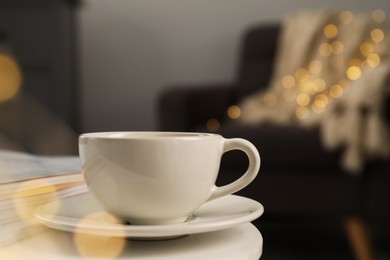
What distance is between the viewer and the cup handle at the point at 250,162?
472 millimetres

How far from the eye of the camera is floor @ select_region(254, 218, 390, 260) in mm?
1732

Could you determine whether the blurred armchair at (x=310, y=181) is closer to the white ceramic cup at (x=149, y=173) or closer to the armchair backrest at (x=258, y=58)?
the armchair backrest at (x=258, y=58)

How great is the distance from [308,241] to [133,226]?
5.39 feet

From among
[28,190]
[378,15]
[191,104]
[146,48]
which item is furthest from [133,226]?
[146,48]

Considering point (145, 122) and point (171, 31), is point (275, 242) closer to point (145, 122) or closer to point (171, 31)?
point (145, 122)

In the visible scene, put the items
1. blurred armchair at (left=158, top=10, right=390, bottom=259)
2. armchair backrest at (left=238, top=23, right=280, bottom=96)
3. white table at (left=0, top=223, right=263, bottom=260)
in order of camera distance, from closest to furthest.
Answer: white table at (left=0, top=223, right=263, bottom=260) → blurred armchair at (left=158, top=10, right=390, bottom=259) → armchair backrest at (left=238, top=23, right=280, bottom=96)

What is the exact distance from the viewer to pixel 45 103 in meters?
2.08

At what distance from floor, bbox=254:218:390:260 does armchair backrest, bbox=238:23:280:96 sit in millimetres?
575

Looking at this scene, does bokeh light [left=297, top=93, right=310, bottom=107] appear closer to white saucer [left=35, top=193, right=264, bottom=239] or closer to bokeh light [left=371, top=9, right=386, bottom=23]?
bokeh light [left=371, top=9, right=386, bottom=23]

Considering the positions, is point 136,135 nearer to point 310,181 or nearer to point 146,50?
point 310,181

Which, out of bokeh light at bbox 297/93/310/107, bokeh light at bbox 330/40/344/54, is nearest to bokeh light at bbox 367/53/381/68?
bokeh light at bbox 330/40/344/54

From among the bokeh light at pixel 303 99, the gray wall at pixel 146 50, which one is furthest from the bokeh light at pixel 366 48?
the gray wall at pixel 146 50

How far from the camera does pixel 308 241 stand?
1950mm

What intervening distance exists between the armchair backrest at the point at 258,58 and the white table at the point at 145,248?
1.90 metres
